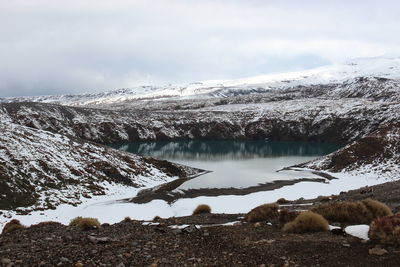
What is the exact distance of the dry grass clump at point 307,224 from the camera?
14367 millimetres

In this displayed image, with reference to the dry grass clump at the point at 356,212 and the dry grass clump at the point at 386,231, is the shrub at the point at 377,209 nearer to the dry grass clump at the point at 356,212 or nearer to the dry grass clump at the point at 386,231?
the dry grass clump at the point at 356,212

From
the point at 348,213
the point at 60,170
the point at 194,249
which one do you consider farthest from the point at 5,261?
the point at 60,170

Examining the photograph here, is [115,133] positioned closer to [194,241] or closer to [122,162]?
[122,162]

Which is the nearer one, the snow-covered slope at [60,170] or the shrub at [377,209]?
the shrub at [377,209]

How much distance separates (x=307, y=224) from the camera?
47.6 ft

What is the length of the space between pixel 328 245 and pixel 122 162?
179ft

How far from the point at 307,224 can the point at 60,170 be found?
143ft

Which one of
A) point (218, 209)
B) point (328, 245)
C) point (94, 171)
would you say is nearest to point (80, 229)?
point (328, 245)

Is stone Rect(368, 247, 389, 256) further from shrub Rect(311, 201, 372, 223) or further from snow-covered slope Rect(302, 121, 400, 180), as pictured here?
snow-covered slope Rect(302, 121, 400, 180)

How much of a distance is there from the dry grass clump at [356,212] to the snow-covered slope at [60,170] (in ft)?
108

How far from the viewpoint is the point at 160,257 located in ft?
39.7

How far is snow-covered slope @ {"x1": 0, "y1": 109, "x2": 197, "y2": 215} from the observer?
42250 mm

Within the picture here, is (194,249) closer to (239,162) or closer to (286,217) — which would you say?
(286,217)

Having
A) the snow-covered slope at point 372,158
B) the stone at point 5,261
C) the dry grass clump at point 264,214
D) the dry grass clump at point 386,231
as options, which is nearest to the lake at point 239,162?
the snow-covered slope at point 372,158
